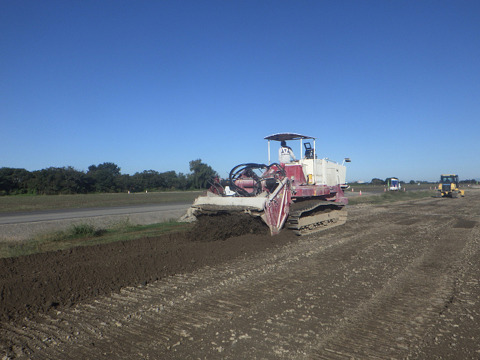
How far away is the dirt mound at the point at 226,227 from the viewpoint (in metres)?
8.87

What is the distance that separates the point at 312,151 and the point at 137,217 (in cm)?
807

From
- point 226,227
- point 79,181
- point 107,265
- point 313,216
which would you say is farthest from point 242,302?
point 79,181

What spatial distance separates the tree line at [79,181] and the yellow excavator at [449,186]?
27.6 m

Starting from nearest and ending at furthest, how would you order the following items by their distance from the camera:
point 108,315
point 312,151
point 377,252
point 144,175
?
point 108,315
point 377,252
point 312,151
point 144,175

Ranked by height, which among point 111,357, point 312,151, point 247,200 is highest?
point 312,151

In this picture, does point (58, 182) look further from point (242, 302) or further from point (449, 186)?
point (242, 302)

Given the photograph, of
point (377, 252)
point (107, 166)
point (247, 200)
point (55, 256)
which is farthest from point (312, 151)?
point (107, 166)

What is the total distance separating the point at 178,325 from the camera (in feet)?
13.1

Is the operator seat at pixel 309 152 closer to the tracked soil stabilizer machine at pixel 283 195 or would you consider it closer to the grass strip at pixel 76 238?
the tracked soil stabilizer machine at pixel 283 195

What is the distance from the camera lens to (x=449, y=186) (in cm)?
3288

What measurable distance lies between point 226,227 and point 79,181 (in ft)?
189

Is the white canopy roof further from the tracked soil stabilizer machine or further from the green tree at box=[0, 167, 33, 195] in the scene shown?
the green tree at box=[0, 167, 33, 195]

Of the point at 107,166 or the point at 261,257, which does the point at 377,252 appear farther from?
the point at 107,166

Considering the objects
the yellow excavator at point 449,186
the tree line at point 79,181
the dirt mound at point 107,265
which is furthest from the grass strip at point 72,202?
the yellow excavator at point 449,186
